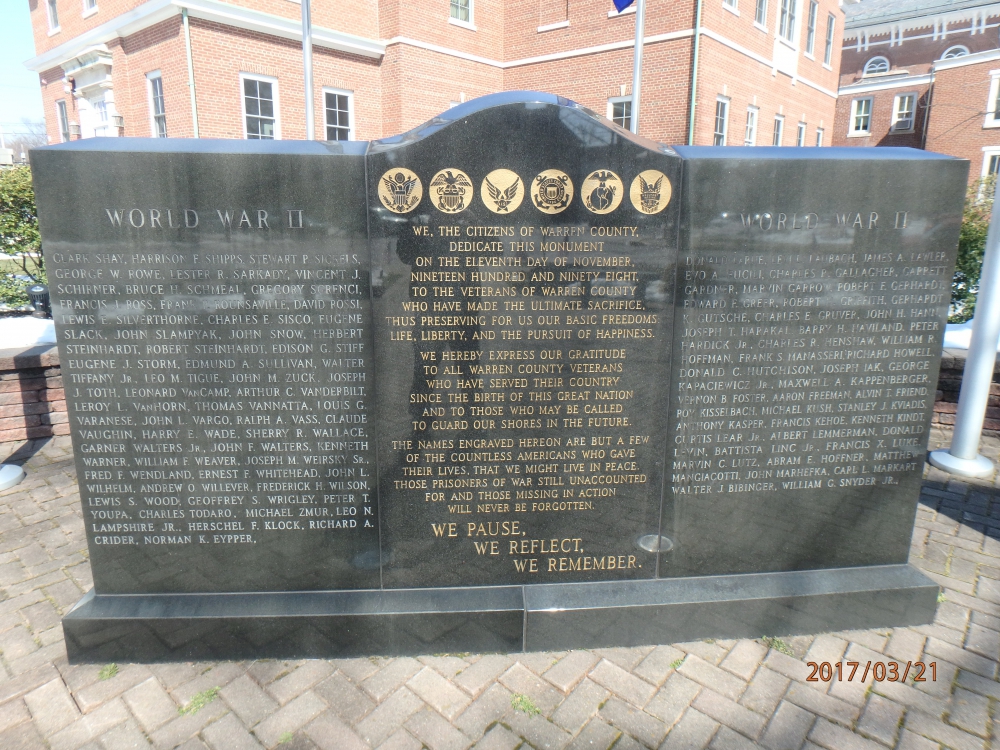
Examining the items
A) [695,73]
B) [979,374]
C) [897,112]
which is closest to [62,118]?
[695,73]

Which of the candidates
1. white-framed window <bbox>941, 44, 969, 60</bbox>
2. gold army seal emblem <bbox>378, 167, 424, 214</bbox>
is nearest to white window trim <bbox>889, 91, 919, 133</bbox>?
white-framed window <bbox>941, 44, 969, 60</bbox>

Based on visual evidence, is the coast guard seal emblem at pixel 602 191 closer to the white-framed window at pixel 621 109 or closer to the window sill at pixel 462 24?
the white-framed window at pixel 621 109

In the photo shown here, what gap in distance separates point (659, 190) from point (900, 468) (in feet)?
7.30

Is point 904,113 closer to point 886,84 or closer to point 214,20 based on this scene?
point 886,84

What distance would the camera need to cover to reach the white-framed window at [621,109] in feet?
66.6

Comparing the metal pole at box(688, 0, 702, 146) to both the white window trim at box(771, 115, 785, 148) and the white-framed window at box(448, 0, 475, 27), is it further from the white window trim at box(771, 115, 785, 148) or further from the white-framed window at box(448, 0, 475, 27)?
the white-framed window at box(448, 0, 475, 27)

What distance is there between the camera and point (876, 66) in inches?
1676

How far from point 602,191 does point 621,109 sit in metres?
19.8

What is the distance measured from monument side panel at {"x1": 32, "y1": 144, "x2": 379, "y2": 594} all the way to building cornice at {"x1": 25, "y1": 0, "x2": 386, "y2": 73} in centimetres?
1652

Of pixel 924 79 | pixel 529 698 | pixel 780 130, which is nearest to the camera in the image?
pixel 529 698

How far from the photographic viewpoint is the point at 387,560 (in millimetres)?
3318

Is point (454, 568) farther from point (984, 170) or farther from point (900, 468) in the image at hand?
point (984, 170)

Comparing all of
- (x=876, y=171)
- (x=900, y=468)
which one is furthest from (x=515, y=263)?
(x=900, y=468)
